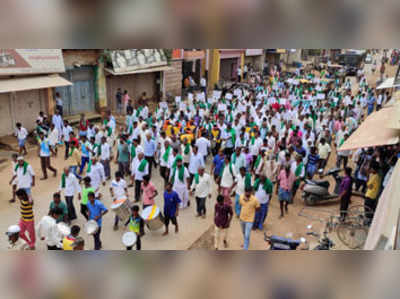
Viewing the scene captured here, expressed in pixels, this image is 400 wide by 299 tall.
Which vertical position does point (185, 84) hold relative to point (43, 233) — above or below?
above

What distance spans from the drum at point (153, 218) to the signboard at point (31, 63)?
7440mm

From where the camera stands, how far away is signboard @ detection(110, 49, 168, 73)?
15846 millimetres

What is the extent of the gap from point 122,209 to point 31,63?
8674mm

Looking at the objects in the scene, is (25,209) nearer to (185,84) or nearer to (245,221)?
(245,221)

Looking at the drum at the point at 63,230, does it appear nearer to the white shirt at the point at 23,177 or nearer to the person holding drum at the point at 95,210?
the person holding drum at the point at 95,210

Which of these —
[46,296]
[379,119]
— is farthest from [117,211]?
[46,296]

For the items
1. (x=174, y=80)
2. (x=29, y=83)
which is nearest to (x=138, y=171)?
(x=29, y=83)

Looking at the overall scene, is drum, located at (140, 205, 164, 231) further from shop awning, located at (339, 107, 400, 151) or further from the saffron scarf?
shop awning, located at (339, 107, 400, 151)

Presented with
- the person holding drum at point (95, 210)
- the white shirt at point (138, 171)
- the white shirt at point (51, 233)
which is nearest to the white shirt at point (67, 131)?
the white shirt at point (138, 171)

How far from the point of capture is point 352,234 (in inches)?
251

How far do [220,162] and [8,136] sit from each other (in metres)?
8.21

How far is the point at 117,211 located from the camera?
6.56 meters

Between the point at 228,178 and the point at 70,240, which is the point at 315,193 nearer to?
the point at 228,178

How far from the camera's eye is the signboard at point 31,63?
11725mm
